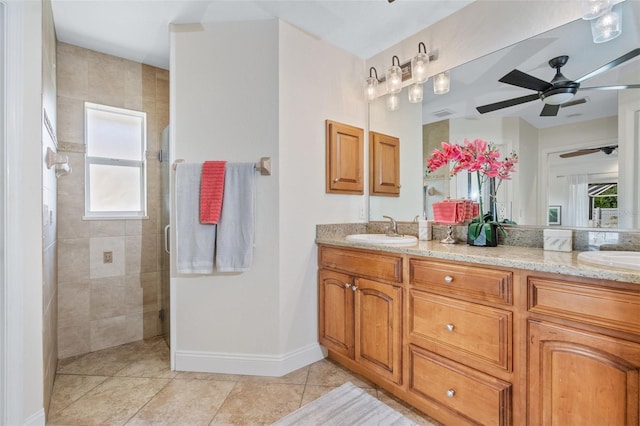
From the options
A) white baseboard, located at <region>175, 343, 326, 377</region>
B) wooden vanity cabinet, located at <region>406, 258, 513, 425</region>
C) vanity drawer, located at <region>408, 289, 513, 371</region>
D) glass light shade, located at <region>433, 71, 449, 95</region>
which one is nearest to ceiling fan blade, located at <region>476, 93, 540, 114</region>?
glass light shade, located at <region>433, 71, 449, 95</region>

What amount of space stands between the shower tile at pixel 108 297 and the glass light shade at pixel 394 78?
269 cm

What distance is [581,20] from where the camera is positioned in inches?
60.7

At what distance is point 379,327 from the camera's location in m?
1.80

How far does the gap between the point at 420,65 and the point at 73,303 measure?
10.4ft

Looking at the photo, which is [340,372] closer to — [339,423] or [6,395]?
[339,423]

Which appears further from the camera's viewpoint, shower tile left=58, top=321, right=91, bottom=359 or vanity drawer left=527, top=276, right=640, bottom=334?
shower tile left=58, top=321, right=91, bottom=359

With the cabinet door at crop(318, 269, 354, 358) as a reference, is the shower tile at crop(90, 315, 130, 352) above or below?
below

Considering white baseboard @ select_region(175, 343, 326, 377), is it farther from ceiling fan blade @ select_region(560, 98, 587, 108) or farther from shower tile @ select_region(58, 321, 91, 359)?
ceiling fan blade @ select_region(560, 98, 587, 108)

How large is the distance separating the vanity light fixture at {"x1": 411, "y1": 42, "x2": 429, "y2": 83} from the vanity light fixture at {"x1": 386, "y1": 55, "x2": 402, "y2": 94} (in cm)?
11

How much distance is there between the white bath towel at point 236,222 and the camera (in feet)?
6.52

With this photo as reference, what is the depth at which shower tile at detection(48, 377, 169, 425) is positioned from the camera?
1604 mm

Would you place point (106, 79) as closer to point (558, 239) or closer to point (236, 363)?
point (236, 363)

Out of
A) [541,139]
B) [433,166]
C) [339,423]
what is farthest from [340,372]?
[541,139]

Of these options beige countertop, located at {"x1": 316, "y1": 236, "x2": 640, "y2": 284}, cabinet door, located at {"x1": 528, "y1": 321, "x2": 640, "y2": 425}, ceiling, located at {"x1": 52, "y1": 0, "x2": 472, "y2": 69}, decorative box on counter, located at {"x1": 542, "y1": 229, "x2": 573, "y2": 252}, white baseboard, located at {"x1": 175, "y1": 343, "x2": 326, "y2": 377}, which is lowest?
white baseboard, located at {"x1": 175, "y1": 343, "x2": 326, "y2": 377}
